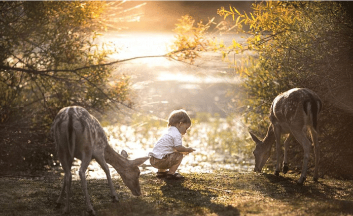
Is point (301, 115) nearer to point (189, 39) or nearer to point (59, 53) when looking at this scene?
point (189, 39)

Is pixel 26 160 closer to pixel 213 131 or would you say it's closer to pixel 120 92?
pixel 120 92

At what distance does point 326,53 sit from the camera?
10.3 metres

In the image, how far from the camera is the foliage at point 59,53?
468 inches

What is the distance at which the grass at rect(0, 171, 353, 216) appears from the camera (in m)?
7.12

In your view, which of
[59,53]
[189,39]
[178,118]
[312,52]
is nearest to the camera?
[178,118]

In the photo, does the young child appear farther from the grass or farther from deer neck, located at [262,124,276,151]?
deer neck, located at [262,124,276,151]

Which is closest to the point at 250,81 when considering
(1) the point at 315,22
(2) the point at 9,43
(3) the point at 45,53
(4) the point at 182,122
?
(1) the point at 315,22

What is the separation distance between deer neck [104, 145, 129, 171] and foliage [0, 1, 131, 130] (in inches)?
145

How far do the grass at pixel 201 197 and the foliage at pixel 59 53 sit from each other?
127 inches

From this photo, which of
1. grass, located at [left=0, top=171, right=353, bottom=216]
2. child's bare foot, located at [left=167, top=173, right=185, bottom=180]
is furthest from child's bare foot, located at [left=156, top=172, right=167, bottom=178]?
child's bare foot, located at [left=167, top=173, right=185, bottom=180]

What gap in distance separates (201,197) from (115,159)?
152 centimetres

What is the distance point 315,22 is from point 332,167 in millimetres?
3275

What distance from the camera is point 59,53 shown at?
12031 millimetres

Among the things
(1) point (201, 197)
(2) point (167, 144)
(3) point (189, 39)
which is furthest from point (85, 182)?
(3) point (189, 39)
